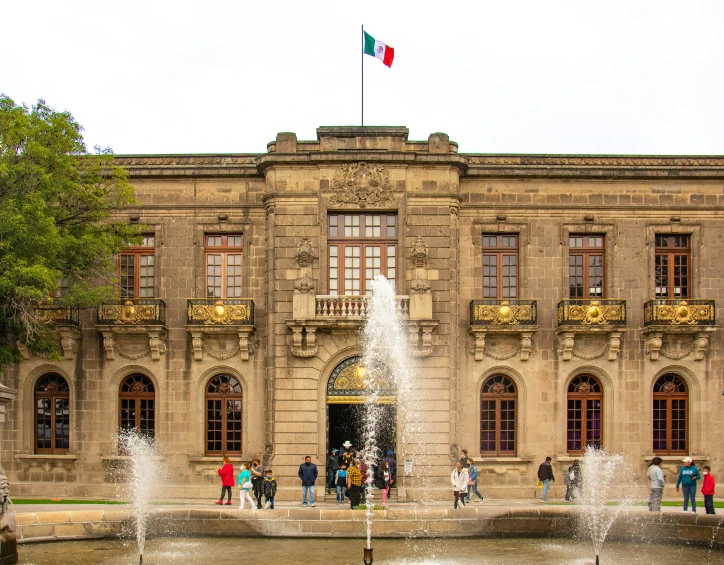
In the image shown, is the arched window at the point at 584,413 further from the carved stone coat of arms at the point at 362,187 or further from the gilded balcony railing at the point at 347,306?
the carved stone coat of arms at the point at 362,187

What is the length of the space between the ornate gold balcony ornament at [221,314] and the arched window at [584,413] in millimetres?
10120

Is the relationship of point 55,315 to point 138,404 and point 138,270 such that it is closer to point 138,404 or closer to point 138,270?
point 138,270

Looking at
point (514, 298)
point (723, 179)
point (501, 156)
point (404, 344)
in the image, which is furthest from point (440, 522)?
point (723, 179)

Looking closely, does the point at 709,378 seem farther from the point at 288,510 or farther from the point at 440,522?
the point at 288,510

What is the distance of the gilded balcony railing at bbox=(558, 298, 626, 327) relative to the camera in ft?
102

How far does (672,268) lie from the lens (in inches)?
1265

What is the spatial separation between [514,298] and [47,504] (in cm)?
1478

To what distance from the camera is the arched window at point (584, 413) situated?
31531 mm

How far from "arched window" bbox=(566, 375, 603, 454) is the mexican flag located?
37.3 ft

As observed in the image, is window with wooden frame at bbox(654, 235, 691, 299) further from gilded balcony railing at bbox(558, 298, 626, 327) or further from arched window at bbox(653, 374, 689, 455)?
arched window at bbox(653, 374, 689, 455)

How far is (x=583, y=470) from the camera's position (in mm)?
29250

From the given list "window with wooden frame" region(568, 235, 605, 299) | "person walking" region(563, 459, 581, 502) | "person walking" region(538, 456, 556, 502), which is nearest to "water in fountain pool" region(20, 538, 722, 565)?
"person walking" region(538, 456, 556, 502)

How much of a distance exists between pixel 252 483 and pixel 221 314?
18.6ft

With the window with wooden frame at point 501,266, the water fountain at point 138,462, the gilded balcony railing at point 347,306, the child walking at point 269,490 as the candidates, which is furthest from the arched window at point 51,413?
the window with wooden frame at point 501,266
